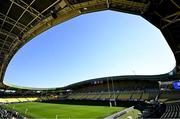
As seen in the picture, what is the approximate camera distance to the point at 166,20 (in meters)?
18.1

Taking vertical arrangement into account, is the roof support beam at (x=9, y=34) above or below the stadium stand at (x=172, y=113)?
above

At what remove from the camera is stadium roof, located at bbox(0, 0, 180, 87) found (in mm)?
17552

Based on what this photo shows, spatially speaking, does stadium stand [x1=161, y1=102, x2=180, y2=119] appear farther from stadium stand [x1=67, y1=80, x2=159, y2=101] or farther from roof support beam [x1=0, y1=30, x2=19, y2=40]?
stadium stand [x1=67, y1=80, x2=159, y2=101]

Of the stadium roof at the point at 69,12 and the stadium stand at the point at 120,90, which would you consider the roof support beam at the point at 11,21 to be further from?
the stadium stand at the point at 120,90

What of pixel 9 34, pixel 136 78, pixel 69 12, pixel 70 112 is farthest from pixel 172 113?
pixel 136 78

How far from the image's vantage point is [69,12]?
20.5 m

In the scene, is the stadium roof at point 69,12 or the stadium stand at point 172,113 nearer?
the stadium roof at point 69,12

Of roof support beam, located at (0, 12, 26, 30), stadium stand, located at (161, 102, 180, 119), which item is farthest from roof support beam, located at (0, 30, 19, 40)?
stadium stand, located at (161, 102, 180, 119)

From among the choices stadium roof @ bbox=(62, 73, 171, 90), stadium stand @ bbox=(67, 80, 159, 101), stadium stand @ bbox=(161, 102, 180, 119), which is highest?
stadium roof @ bbox=(62, 73, 171, 90)

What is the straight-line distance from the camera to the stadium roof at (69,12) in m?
17.6

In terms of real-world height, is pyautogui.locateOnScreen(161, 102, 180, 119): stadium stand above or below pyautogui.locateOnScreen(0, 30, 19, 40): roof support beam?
below

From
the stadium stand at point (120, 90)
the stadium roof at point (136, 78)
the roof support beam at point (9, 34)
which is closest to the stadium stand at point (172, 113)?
the roof support beam at point (9, 34)

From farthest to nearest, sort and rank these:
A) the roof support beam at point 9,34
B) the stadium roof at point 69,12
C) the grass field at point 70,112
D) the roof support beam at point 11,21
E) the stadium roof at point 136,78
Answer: the stadium roof at point 136,78, the grass field at point 70,112, the roof support beam at point 9,34, the roof support beam at point 11,21, the stadium roof at point 69,12

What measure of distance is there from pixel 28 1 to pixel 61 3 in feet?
10.2
